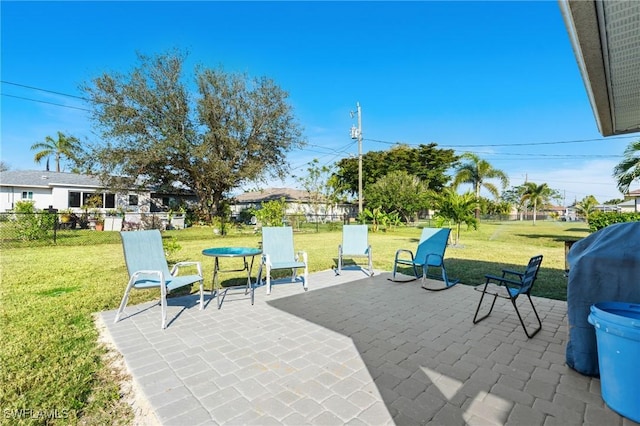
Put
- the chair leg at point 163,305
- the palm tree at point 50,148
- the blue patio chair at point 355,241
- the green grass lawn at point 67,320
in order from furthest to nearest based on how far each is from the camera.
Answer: the palm tree at point 50,148 → the blue patio chair at point 355,241 → the chair leg at point 163,305 → the green grass lawn at point 67,320

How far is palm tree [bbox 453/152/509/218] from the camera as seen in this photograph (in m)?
34.0

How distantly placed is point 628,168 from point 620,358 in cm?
1257

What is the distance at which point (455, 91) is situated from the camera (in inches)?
837

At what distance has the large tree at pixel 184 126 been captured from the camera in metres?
21.0

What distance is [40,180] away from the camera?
76.0 feet

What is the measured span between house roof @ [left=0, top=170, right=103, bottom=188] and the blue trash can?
27.8 meters

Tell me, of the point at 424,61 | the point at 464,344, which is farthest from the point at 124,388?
the point at 424,61

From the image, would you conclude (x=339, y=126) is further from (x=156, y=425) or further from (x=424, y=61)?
(x=156, y=425)

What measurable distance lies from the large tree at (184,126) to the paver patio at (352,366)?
64.0ft

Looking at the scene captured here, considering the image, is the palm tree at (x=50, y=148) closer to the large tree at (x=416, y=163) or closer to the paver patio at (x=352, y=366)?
the large tree at (x=416, y=163)

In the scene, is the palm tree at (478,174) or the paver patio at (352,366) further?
the palm tree at (478,174)

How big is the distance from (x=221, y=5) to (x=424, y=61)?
36.2ft

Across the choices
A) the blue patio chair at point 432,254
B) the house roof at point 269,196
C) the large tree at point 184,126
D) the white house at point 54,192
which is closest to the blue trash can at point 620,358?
the blue patio chair at point 432,254

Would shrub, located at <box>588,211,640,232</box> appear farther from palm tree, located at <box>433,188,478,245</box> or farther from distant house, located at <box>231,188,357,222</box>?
distant house, located at <box>231,188,357,222</box>
